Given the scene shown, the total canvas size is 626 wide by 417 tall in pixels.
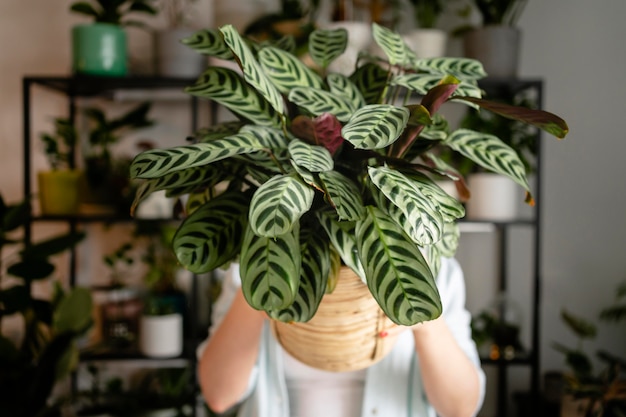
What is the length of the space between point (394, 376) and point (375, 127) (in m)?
0.69

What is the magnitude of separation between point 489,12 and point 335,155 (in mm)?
1488

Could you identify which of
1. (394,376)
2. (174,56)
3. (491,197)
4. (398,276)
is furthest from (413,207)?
(174,56)

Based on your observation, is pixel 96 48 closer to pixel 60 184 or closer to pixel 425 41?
pixel 60 184

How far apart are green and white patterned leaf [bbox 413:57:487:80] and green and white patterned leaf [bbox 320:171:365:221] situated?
236 mm

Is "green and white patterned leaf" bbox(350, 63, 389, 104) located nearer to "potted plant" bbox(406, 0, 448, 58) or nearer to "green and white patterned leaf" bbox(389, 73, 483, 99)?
"green and white patterned leaf" bbox(389, 73, 483, 99)

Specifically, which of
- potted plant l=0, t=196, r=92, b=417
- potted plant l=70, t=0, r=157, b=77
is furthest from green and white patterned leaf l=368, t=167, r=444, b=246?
potted plant l=70, t=0, r=157, b=77

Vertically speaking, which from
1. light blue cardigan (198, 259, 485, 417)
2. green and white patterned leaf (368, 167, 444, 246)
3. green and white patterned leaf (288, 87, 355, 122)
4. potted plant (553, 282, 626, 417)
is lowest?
potted plant (553, 282, 626, 417)

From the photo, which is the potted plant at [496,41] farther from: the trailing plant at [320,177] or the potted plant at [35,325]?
the potted plant at [35,325]

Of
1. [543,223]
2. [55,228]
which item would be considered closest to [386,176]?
[543,223]

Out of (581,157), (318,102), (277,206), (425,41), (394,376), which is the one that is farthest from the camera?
(581,157)

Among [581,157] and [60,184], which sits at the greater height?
[581,157]

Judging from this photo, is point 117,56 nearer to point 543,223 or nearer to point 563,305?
point 543,223

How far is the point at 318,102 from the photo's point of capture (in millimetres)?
613

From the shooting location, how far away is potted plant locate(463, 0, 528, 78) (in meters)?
1.85
